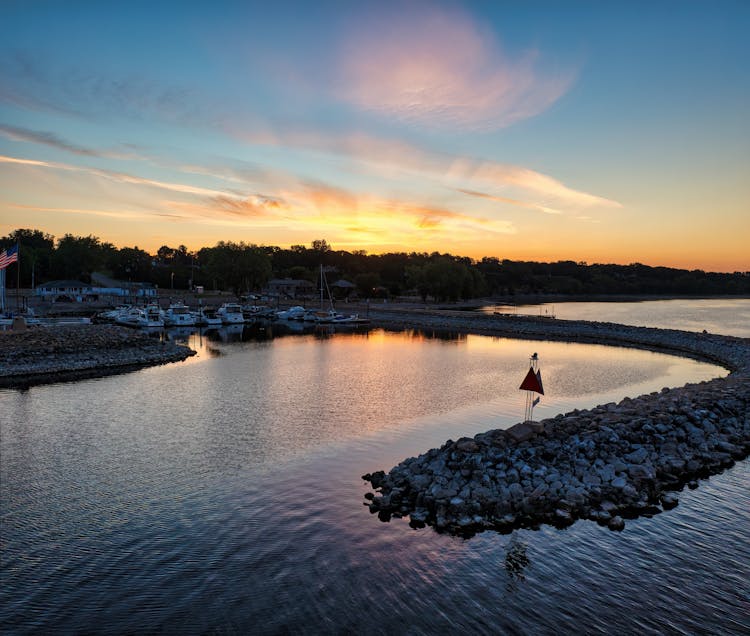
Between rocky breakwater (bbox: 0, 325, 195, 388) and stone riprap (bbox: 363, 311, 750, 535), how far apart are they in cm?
2808

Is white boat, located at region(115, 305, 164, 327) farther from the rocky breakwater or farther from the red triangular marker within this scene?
the red triangular marker

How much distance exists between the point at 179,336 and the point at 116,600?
5527 cm

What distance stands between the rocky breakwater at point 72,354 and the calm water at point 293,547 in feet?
41.5

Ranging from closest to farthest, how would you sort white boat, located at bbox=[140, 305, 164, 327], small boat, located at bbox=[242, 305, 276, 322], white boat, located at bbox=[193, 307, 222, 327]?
white boat, located at bbox=[140, 305, 164, 327]
white boat, located at bbox=[193, 307, 222, 327]
small boat, located at bbox=[242, 305, 276, 322]

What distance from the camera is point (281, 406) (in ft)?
86.4

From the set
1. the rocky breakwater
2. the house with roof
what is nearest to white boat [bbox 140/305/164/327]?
the rocky breakwater

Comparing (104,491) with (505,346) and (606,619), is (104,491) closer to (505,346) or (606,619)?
(606,619)

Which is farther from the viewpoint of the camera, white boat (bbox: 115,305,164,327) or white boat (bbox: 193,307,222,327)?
white boat (bbox: 193,307,222,327)

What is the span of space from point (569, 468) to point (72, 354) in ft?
122

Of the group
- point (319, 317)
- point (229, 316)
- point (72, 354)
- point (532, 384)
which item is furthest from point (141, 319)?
point (532, 384)

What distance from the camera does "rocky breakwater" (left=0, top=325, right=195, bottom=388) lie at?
34.4 m

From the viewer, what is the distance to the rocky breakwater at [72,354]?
113 ft

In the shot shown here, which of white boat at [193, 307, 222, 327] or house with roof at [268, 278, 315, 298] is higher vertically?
house with roof at [268, 278, 315, 298]

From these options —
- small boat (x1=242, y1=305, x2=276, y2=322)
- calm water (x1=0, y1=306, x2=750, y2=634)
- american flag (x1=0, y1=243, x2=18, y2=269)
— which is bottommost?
calm water (x1=0, y1=306, x2=750, y2=634)
